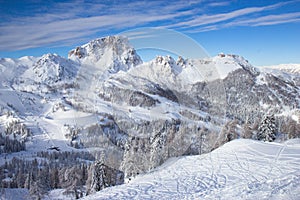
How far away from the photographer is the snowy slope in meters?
7.50

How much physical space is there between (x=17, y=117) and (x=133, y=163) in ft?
480

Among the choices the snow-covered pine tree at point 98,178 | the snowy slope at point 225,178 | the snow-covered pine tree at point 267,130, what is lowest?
the snow-covered pine tree at point 98,178

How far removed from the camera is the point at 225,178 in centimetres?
944

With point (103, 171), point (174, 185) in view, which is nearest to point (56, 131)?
point (103, 171)

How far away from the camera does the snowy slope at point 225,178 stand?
7.50 meters

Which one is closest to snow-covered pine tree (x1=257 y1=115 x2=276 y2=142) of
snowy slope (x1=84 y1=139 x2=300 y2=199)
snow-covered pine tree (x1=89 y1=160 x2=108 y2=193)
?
snowy slope (x1=84 y1=139 x2=300 y2=199)

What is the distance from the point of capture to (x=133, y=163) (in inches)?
554

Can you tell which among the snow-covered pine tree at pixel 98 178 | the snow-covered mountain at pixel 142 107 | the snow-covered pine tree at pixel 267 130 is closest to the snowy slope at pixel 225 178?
the snow-covered mountain at pixel 142 107

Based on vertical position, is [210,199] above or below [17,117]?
above

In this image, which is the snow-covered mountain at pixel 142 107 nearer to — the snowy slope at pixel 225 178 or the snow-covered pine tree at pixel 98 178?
the snow-covered pine tree at pixel 98 178

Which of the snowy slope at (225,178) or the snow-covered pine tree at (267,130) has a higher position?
the snowy slope at (225,178)

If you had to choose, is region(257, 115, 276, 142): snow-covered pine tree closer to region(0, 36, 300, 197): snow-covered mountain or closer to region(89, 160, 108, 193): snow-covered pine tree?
region(0, 36, 300, 197): snow-covered mountain

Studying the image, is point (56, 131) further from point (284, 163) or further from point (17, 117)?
point (284, 163)

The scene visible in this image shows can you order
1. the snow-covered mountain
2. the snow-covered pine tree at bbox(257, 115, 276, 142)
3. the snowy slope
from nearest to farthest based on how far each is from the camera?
the snow-covered mountain < the snowy slope < the snow-covered pine tree at bbox(257, 115, 276, 142)
